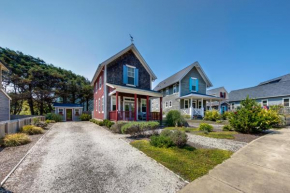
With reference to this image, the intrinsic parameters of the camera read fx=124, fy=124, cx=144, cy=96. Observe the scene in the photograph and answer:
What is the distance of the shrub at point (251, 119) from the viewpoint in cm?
779

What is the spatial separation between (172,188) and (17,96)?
31.1m

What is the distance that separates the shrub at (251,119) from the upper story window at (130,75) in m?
10.8

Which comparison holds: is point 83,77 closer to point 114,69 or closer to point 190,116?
point 114,69

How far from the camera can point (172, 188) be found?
9.37 ft

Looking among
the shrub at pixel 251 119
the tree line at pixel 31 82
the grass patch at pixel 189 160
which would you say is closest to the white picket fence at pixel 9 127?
the grass patch at pixel 189 160

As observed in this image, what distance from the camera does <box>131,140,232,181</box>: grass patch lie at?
353 centimetres

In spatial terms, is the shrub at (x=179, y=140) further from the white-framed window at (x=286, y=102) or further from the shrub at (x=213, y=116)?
the white-framed window at (x=286, y=102)

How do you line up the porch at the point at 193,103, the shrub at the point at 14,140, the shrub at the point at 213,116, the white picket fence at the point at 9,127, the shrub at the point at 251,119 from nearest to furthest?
1. the shrub at the point at 14,140
2. the white picket fence at the point at 9,127
3. the shrub at the point at 251,119
4. the shrub at the point at 213,116
5. the porch at the point at 193,103

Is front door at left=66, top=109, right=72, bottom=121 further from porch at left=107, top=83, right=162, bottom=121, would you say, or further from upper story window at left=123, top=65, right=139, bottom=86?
upper story window at left=123, top=65, right=139, bottom=86

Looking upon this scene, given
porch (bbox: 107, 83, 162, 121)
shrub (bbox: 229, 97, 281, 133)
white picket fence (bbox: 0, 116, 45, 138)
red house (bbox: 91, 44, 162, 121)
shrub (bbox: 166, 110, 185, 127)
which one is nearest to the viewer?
white picket fence (bbox: 0, 116, 45, 138)

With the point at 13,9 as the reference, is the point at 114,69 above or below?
below

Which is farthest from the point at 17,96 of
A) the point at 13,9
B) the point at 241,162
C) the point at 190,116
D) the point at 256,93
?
the point at 256,93

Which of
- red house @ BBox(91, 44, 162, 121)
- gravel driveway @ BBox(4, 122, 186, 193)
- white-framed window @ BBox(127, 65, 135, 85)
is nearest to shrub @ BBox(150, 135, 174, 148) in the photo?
gravel driveway @ BBox(4, 122, 186, 193)

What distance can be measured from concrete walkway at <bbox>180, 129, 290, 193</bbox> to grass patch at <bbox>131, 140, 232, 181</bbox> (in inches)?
8.4
